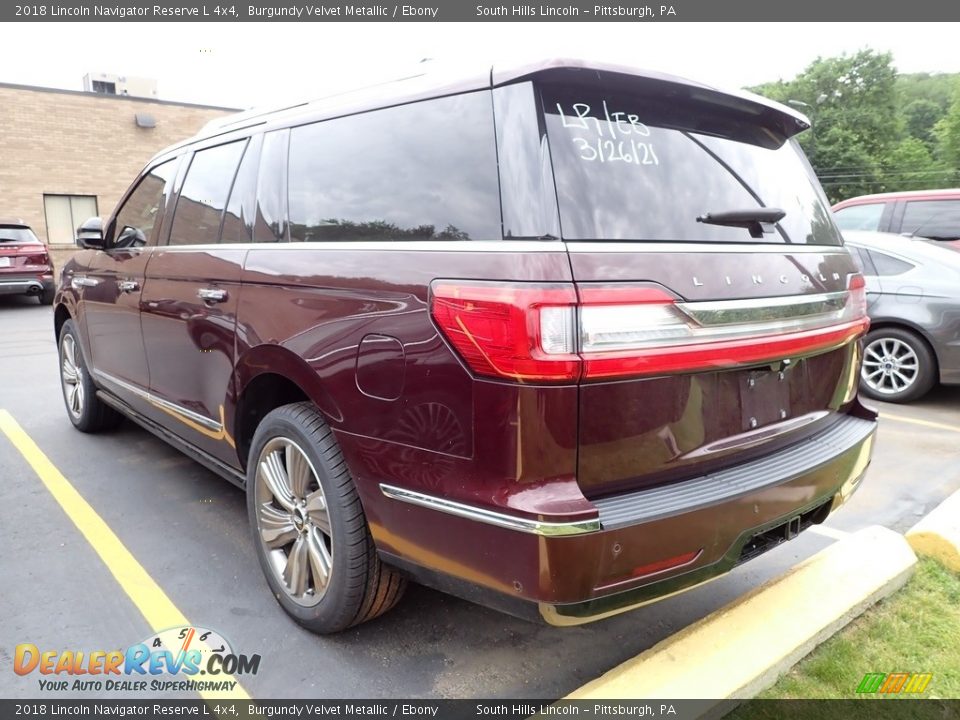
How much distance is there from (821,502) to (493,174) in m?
1.59

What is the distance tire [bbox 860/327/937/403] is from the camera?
607 cm

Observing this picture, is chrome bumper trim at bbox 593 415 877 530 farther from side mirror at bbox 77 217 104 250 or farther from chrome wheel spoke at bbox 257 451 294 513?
side mirror at bbox 77 217 104 250

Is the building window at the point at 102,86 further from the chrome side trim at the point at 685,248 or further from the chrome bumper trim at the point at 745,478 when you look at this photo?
the chrome bumper trim at the point at 745,478

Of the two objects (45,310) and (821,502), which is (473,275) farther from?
(45,310)

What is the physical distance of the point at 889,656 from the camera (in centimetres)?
248

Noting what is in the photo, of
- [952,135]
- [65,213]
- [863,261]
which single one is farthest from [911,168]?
[65,213]

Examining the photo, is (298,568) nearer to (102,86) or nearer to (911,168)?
(102,86)

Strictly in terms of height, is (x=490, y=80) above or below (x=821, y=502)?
above

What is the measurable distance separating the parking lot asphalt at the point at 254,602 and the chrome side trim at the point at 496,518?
0.78 metres

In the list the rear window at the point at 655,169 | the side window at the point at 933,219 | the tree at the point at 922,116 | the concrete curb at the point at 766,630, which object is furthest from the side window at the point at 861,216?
the tree at the point at 922,116

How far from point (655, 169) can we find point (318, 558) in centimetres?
177

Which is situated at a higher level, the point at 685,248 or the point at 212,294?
the point at 685,248

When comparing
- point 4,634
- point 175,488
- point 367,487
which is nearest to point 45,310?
point 175,488

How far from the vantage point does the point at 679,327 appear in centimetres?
189
